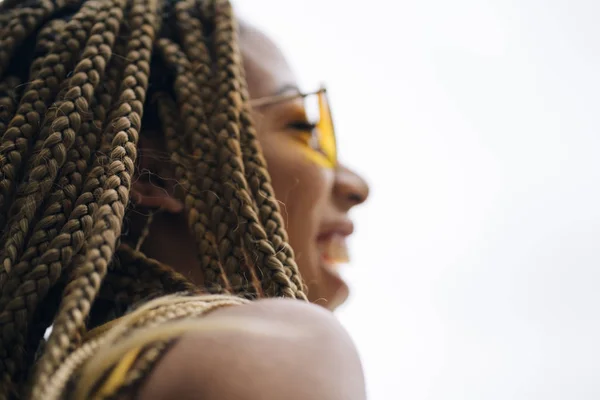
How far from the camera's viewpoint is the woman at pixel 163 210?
23.1 inches

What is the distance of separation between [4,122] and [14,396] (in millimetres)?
323

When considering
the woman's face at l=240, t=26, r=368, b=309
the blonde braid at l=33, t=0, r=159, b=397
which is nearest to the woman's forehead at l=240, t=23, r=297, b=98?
the woman's face at l=240, t=26, r=368, b=309

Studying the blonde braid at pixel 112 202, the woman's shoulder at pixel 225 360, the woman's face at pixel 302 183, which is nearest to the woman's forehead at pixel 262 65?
the woman's face at pixel 302 183

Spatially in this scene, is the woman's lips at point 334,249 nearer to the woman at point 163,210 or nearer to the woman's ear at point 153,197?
the woman at point 163,210

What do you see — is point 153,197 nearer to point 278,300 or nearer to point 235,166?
point 235,166

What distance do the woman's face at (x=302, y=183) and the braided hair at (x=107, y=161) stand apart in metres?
0.07

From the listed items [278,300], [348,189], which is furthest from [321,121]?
[278,300]

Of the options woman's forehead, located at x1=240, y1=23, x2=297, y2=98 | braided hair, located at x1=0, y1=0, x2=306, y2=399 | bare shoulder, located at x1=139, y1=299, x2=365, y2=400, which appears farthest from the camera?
woman's forehead, located at x1=240, y1=23, x2=297, y2=98

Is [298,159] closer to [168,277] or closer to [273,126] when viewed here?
[273,126]

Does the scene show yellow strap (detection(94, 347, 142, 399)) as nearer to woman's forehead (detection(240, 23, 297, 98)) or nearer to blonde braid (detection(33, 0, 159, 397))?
blonde braid (detection(33, 0, 159, 397))

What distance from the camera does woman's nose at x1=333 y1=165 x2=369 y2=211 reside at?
1027mm

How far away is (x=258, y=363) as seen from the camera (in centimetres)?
57

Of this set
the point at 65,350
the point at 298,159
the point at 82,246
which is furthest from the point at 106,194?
the point at 298,159

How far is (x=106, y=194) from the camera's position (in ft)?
2.42
